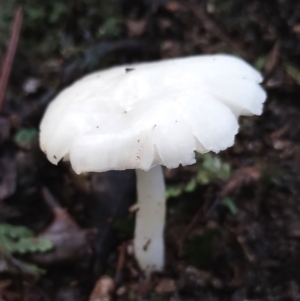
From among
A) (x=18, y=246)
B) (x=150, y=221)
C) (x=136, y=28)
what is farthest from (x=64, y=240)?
(x=136, y=28)

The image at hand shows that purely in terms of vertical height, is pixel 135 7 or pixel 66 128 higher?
pixel 135 7

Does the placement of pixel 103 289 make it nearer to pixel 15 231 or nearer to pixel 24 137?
pixel 15 231

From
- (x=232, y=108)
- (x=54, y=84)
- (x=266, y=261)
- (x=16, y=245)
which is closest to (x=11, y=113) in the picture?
(x=54, y=84)

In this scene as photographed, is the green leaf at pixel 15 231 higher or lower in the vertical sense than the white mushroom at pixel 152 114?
lower

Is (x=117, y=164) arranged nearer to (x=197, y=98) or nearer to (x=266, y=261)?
(x=197, y=98)

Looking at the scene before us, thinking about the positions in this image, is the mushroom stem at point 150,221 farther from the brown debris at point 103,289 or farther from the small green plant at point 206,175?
the small green plant at point 206,175

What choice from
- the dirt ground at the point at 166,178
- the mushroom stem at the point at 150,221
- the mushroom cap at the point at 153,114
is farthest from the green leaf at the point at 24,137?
the mushroom stem at the point at 150,221

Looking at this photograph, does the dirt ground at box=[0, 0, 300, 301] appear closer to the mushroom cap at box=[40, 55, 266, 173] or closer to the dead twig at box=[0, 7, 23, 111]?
the dead twig at box=[0, 7, 23, 111]
